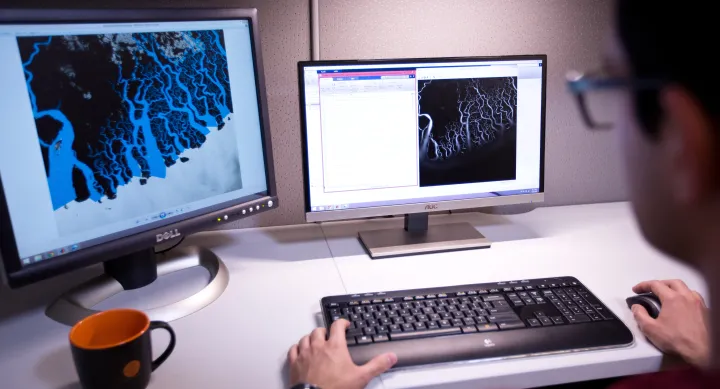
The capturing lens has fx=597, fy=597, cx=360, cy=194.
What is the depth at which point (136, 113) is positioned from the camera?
100 centimetres

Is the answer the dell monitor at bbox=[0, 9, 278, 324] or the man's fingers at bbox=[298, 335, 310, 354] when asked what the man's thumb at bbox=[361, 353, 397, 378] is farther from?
the dell monitor at bbox=[0, 9, 278, 324]

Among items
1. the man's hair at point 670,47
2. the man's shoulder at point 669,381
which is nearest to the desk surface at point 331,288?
the man's shoulder at point 669,381

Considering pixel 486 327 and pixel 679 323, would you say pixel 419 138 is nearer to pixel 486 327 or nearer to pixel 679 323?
pixel 486 327

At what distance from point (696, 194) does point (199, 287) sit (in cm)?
87

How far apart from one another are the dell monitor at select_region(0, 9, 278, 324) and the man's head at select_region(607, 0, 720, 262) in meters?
0.73

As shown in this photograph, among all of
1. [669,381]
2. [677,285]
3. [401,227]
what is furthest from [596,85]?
[401,227]

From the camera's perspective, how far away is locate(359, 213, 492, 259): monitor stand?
126 cm

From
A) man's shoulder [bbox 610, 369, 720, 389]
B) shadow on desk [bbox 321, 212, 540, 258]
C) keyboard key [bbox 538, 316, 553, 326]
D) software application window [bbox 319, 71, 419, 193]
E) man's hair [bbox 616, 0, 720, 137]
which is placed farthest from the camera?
shadow on desk [bbox 321, 212, 540, 258]

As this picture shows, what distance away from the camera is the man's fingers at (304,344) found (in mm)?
868

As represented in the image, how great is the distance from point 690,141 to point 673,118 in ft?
0.08

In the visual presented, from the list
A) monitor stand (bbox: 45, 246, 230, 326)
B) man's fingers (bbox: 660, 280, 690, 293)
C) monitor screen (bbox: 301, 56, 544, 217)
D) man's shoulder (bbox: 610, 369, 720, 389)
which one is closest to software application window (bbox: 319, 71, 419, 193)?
monitor screen (bbox: 301, 56, 544, 217)

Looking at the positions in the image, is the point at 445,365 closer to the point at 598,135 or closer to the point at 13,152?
the point at 13,152

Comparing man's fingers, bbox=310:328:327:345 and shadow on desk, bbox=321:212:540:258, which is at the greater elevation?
shadow on desk, bbox=321:212:540:258

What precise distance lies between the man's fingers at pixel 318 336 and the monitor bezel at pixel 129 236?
12.8 inches
